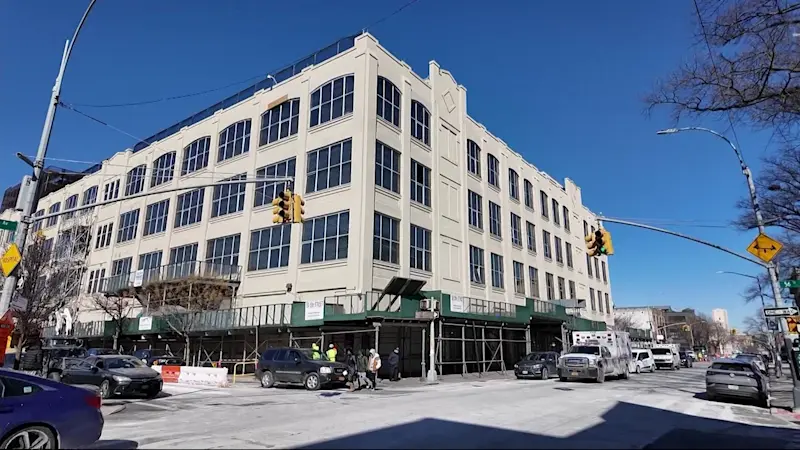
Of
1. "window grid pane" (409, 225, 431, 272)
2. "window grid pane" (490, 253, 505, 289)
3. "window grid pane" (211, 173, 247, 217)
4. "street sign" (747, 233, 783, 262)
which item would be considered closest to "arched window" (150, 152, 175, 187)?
"window grid pane" (211, 173, 247, 217)

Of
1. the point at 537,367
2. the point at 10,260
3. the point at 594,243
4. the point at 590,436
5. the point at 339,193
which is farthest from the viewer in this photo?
the point at 339,193

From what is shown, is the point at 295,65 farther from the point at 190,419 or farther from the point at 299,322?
the point at 190,419

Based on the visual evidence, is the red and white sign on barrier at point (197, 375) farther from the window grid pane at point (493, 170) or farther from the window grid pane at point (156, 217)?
the window grid pane at point (493, 170)

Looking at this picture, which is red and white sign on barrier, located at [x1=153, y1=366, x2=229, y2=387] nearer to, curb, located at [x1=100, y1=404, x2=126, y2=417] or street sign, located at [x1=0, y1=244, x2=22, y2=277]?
curb, located at [x1=100, y1=404, x2=126, y2=417]

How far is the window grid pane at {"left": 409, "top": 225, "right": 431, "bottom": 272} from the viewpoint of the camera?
3158cm

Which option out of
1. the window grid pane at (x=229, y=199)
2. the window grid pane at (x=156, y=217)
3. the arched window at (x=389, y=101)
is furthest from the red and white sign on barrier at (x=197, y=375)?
the window grid pane at (x=156, y=217)

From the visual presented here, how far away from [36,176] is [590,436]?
14874 mm

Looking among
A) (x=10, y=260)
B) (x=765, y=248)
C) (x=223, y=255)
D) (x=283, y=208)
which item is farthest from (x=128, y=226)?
(x=765, y=248)

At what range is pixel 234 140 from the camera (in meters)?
38.0

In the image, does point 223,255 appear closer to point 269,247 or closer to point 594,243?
point 269,247

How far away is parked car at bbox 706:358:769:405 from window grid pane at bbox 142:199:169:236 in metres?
38.9

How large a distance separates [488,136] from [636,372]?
21.9 metres

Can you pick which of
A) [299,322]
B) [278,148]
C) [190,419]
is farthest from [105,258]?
[190,419]

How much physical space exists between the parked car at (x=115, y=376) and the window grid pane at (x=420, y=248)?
16920mm
